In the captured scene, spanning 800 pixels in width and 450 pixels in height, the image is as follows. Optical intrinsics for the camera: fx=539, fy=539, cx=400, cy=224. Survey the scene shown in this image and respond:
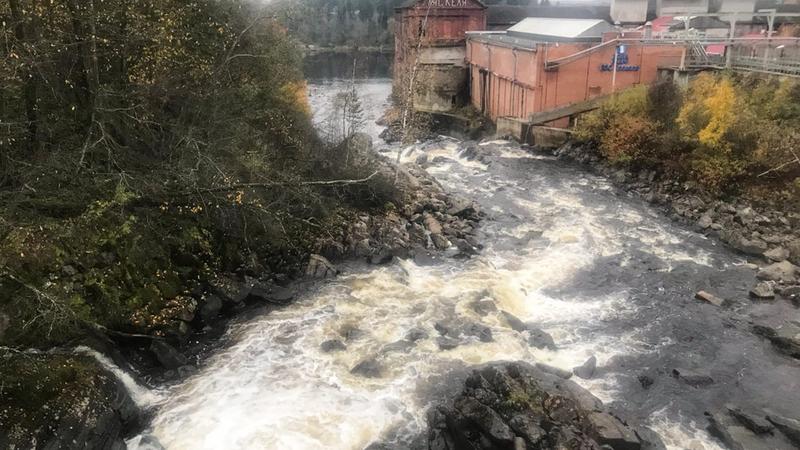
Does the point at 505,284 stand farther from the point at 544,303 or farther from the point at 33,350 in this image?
the point at 33,350

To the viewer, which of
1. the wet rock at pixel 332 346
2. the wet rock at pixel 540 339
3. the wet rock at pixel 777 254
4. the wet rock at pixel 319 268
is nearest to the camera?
the wet rock at pixel 332 346

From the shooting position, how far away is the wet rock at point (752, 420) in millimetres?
10188

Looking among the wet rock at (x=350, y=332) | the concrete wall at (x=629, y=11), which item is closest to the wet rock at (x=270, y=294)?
the wet rock at (x=350, y=332)

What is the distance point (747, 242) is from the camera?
58.4 ft

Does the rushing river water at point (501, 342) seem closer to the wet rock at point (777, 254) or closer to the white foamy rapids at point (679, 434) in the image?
the white foamy rapids at point (679, 434)

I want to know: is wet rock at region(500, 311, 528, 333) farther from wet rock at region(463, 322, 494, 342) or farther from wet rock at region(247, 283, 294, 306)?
wet rock at region(247, 283, 294, 306)

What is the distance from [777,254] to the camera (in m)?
17.1

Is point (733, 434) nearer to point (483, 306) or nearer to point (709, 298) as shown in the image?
point (709, 298)

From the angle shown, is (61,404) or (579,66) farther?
(579,66)

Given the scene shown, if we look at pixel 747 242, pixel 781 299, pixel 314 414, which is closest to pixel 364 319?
pixel 314 414

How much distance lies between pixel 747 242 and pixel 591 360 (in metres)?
9.38

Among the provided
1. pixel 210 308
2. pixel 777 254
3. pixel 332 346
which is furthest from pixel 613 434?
pixel 777 254

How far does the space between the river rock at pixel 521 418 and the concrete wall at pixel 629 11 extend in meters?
47.3

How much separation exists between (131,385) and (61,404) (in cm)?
180
